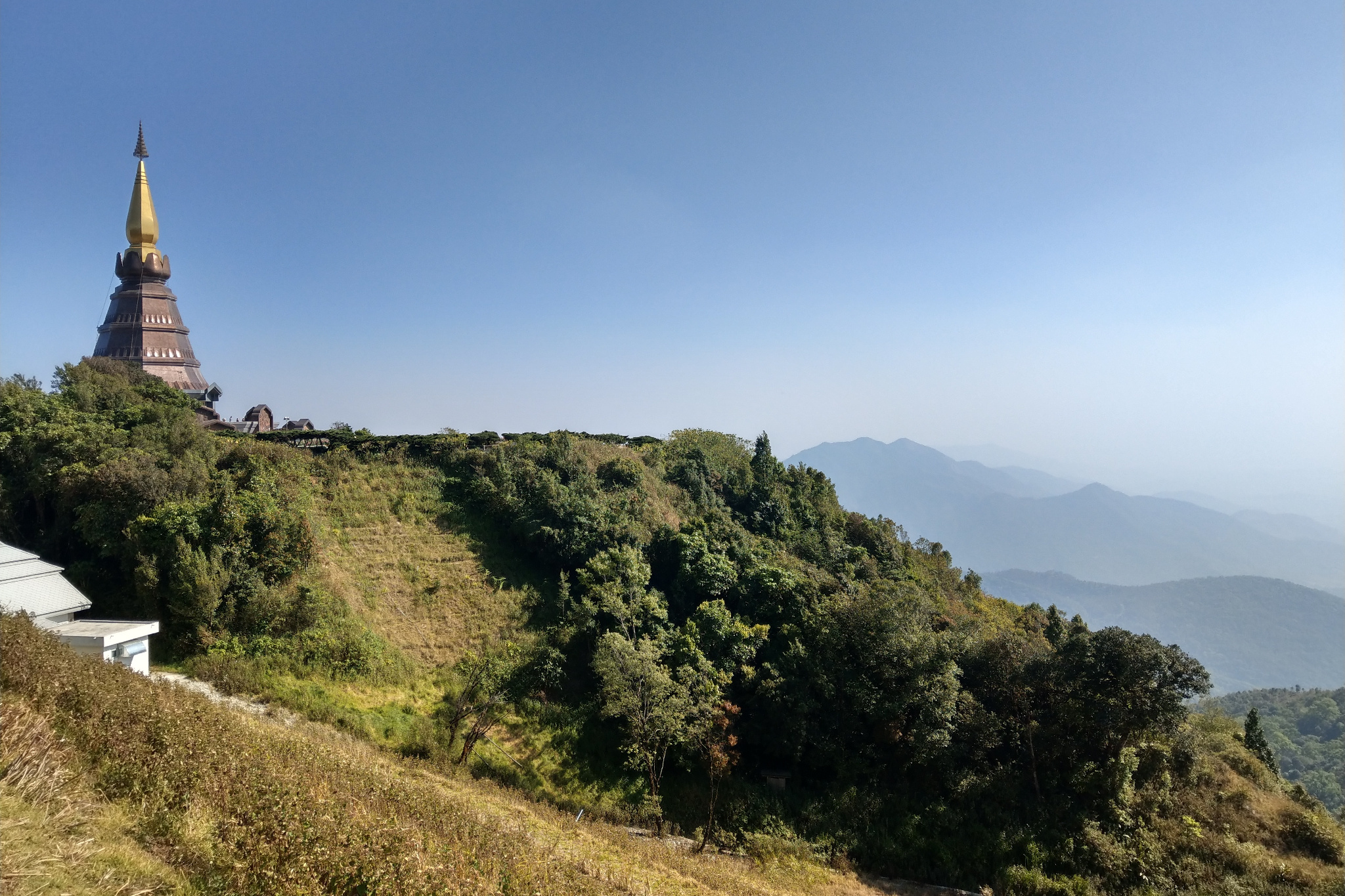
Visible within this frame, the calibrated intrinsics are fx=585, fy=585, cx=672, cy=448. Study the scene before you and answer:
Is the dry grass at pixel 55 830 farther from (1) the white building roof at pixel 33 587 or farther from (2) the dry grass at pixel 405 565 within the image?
(2) the dry grass at pixel 405 565

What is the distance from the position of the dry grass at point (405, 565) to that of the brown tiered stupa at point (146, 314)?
14792 millimetres

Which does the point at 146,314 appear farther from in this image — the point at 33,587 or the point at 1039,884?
the point at 1039,884

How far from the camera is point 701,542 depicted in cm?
2308

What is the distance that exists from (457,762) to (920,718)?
11.9 meters

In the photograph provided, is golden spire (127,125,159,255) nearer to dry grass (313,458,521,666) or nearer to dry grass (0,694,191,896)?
dry grass (313,458,521,666)

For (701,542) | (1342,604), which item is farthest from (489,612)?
(1342,604)

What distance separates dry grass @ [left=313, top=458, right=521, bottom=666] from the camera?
17.6 meters

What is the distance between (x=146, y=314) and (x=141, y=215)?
17.8 ft

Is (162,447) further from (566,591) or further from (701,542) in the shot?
(701,542)

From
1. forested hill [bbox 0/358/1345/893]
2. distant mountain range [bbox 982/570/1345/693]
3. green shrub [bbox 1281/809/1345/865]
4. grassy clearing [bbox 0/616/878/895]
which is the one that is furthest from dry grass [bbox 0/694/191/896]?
distant mountain range [bbox 982/570/1345/693]

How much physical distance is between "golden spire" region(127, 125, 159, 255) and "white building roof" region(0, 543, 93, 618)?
26.8 meters

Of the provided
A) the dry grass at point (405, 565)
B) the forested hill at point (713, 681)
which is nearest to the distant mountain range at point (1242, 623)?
the forested hill at point (713, 681)

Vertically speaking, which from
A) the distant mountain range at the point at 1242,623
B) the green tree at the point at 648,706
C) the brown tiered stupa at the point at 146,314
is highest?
the brown tiered stupa at the point at 146,314

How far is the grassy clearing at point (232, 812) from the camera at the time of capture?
524 centimetres
